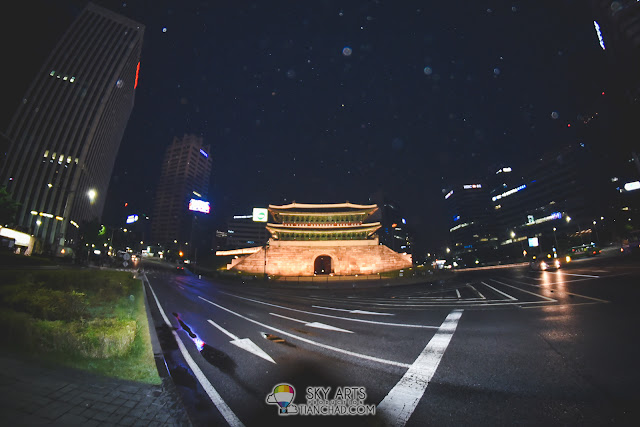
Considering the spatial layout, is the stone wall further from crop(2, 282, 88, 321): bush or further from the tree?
crop(2, 282, 88, 321): bush

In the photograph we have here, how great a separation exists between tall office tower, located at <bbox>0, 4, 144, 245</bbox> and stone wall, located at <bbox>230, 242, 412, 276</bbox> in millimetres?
33385

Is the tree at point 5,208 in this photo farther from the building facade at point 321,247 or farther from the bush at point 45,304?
the bush at point 45,304

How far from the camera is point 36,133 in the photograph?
49.3 metres

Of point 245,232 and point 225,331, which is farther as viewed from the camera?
point 245,232

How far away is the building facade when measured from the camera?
47.8 metres

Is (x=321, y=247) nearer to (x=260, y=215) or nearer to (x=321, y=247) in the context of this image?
(x=321, y=247)

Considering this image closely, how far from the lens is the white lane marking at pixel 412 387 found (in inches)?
119

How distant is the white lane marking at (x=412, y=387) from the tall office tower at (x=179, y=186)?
6043 inches

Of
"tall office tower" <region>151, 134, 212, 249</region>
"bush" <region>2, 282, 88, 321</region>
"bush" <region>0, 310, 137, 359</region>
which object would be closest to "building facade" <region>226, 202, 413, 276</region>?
"bush" <region>2, 282, 88, 321</region>

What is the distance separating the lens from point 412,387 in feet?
12.2

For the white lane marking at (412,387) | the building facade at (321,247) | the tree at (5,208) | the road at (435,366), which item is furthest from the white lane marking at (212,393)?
the building facade at (321,247)

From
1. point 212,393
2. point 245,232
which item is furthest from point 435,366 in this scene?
point 245,232

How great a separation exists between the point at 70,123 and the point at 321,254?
64.7 m

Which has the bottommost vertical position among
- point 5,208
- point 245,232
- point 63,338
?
point 63,338
